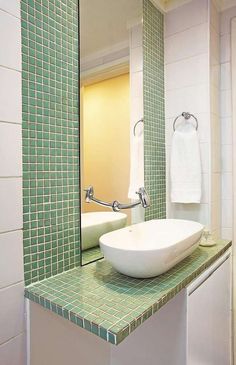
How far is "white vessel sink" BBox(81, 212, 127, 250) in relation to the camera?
46.7 inches

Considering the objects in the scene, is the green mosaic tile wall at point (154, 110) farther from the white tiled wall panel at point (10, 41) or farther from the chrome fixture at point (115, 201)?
the white tiled wall panel at point (10, 41)

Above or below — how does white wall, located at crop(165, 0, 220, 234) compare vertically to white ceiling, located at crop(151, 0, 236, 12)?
below

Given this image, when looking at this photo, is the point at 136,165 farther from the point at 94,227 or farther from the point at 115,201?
the point at 94,227

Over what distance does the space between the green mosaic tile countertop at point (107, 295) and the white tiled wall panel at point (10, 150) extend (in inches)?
16.1

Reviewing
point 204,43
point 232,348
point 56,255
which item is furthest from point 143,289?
point 204,43

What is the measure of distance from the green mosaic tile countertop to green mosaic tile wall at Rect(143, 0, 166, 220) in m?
0.59

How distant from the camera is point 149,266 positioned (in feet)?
2.92

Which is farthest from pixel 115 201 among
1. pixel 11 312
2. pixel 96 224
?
pixel 11 312

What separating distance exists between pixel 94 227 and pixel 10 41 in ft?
2.66

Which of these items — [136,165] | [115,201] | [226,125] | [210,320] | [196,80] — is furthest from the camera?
[226,125]

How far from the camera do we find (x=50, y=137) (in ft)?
3.21

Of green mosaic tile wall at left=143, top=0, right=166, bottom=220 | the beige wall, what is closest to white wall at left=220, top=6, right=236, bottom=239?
green mosaic tile wall at left=143, top=0, right=166, bottom=220

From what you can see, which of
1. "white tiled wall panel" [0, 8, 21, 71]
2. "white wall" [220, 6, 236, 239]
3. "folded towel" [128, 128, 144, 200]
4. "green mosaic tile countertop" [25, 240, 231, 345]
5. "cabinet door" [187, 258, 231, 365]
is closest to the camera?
"green mosaic tile countertop" [25, 240, 231, 345]

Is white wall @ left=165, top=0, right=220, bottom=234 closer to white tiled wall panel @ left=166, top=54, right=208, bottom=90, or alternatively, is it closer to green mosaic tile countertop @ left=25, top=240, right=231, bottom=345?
white tiled wall panel @ left=166, top=54, right=208, bottom=90
